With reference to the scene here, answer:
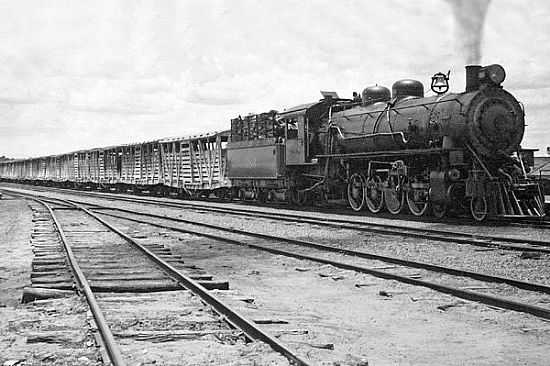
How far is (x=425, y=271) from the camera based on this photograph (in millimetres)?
8484

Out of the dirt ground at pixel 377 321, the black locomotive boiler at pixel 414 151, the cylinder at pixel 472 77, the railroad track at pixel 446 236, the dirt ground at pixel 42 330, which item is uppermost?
the cylinder at pixel 472 77

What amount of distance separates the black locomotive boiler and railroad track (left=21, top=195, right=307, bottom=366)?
757cm

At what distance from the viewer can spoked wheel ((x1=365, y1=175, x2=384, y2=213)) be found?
58.4 ft

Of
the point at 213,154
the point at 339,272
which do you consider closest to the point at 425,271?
the point at 339,272

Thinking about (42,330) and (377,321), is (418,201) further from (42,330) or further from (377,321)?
(42,330)

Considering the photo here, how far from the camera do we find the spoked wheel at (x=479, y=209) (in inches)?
588

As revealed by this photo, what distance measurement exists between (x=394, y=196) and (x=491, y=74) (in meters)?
3.97

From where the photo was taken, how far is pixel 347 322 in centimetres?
604

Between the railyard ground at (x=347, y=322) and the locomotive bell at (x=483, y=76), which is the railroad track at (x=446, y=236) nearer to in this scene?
the railyard ground at (x=347, y=322)

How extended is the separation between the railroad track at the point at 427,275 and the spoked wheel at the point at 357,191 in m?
6.35

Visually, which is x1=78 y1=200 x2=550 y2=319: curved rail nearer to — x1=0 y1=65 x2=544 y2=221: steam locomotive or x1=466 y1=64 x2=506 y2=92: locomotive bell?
x1=0 y1=65 x2=544 y2=221: steam locomotive

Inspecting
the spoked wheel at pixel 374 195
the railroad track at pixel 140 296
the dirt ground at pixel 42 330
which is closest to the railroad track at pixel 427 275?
the railroad track at pixel 140 296

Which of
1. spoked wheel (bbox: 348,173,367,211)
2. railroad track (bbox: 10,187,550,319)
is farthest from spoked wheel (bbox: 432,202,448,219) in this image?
railroad track (bbox: 10,187,550,319)

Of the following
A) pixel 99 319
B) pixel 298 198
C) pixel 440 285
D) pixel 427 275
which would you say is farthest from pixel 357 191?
pixel 99 319
